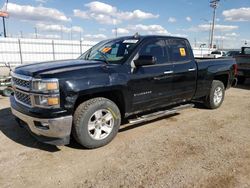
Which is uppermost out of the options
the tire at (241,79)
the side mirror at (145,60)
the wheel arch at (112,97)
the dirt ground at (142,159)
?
the side mirror at (145,60)

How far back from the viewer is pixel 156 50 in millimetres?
4641

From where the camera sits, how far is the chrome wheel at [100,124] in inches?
148

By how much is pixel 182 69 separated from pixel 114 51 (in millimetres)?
1580

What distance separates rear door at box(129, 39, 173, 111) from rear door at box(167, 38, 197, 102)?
176 millimetres

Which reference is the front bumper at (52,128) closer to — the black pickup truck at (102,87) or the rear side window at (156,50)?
the black pickup truck at (102,87)

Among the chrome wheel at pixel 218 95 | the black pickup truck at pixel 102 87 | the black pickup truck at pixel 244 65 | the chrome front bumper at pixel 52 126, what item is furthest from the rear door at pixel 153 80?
the black pickup truck at pixel 244 65

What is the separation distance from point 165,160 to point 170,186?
0.66 meters

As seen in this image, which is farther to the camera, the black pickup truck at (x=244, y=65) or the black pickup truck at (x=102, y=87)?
the black pickup truck at (x=244, y=65)

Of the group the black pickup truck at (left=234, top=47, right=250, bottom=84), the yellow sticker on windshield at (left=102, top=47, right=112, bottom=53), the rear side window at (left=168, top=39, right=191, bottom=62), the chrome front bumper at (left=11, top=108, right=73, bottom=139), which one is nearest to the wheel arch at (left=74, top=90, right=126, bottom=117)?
the chrome front bumper at (left=11, top=108, right=73, bottom=139)

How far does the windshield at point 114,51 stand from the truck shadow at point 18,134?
6.09 feet

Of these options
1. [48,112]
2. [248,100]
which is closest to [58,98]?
[48,112]

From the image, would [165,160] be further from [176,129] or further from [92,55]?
[92,55]

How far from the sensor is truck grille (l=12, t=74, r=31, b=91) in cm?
345

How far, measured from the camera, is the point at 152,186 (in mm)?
2801
